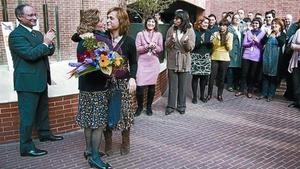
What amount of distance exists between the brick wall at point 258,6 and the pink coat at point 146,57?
29.4 ft

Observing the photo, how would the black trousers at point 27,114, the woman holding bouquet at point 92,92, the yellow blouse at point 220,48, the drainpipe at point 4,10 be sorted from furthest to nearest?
the drainpipe at point 4,10 < the yellow blouse at point 220,48 < the black trousers at point 27,114 < the woman holding bouquet at point 92,92

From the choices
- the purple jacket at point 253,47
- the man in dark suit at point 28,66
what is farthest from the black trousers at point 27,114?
the purple jacket at point 253,47

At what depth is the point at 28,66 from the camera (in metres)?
4.41

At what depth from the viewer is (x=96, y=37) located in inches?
152

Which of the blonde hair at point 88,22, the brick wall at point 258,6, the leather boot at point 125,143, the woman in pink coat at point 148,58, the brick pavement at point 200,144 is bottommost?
Answer: the brick pavement at point 200,144

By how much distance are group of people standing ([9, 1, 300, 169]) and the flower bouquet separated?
0.12 meters

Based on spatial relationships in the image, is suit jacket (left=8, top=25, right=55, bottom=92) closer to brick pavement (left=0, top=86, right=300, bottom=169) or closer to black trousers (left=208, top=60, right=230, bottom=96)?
brick pavement (left=0, top=86, right=300, bottom=169)

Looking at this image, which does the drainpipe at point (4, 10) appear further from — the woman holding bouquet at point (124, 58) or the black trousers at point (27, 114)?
the woman holding bouquet at point (124, 58)

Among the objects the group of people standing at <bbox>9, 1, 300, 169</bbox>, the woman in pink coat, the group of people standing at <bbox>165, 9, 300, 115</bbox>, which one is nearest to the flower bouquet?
the group of people standing at <bbox>9, 1, 300, 169</bbox>

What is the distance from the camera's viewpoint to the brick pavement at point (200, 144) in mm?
4320

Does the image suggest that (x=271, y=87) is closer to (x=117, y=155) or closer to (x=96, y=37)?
(x=117, y=155)

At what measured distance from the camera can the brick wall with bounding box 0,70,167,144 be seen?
15.8ft

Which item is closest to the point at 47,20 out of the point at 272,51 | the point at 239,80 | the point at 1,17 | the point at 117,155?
the point at 1,17

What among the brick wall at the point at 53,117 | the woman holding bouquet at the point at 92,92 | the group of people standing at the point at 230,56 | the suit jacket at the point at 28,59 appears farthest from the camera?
the group of people standing at the point at 230,56
